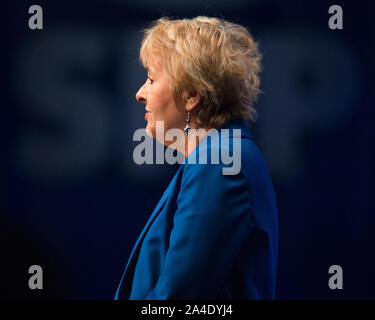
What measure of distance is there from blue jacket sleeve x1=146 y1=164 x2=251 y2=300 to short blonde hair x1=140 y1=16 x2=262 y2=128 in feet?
0.84

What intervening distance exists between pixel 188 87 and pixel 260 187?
312 mm

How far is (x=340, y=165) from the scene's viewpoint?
2.47m

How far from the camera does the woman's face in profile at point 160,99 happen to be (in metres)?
1.27

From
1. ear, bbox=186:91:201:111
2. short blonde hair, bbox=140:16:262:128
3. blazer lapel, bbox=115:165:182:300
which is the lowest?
blazer lapel, bbox=115:165:182:300

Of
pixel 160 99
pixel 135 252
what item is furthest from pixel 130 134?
pixel 135 252

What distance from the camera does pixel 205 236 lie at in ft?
3.32

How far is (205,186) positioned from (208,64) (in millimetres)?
335

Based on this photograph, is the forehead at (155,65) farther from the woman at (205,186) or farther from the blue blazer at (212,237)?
the blue blazer at (212,237)

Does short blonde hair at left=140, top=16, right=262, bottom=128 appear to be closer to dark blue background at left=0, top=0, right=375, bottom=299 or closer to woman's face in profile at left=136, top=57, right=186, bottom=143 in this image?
woman's face in profile at left=136, top=57, right=186, bottom=143

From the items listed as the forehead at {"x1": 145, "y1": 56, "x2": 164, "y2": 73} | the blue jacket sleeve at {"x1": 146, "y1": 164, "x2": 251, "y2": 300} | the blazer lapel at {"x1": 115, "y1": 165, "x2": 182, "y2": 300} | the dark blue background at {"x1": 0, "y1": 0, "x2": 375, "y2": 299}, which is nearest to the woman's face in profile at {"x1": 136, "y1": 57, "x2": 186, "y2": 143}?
the forehead at {"x1": 145, "y1": 56, "x2": 164, "y2": 73}

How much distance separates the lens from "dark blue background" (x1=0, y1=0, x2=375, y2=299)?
7.98ft
